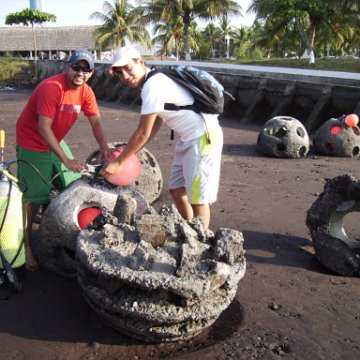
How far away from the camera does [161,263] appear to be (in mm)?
3082

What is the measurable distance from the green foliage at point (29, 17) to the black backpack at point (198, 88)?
52290 mm

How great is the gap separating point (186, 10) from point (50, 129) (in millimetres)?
38557

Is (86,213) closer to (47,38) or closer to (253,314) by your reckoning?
(253,314)

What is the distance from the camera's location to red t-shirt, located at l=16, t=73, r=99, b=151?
13.1 ft

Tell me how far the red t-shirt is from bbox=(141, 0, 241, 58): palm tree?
117 feet

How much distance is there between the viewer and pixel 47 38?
53.6 metres

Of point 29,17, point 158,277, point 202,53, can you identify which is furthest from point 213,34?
point 158,277

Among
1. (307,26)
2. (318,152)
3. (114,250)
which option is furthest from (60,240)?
(307,26)

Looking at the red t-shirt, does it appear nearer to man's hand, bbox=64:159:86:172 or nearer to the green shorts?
the green shorts

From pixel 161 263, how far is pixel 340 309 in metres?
1.54

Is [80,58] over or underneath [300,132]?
over

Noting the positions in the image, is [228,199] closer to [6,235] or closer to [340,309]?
[340,309]

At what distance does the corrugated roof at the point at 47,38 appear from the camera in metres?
53.4

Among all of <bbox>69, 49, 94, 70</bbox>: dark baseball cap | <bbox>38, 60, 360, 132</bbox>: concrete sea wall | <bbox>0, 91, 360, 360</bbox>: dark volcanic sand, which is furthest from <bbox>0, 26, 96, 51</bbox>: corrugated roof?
<bbox>69, 49, 94, 70</bbox>: dark baseball cap
